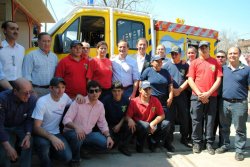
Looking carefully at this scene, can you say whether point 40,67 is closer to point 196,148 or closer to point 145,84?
point 145,84

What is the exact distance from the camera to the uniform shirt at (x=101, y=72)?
4.84m

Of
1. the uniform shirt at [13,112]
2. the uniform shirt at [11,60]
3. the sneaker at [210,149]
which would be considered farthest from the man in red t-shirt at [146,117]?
the uniform shirt at [11,60]

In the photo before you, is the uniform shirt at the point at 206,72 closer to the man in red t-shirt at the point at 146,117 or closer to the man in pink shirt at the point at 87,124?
the man in red t-shirt at the point at 146,117

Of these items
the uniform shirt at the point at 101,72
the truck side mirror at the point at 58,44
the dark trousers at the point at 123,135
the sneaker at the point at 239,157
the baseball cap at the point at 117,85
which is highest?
the truck side mirror at the point at 58,44

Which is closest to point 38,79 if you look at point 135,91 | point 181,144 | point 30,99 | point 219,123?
point 30,99

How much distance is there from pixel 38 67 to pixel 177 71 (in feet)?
8.28

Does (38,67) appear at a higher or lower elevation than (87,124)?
higher

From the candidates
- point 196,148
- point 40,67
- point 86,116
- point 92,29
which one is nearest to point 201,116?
point 196,148

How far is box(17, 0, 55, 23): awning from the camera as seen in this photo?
47.6 feet

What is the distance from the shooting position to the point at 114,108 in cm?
482

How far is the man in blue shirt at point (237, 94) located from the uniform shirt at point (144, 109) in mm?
1188

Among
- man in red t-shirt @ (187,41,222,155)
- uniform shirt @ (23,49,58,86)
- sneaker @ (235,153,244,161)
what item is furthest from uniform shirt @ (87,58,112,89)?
sneaker @ (235,153,244,161)

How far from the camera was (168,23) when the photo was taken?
291 inches

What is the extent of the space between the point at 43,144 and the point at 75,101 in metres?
0.81
